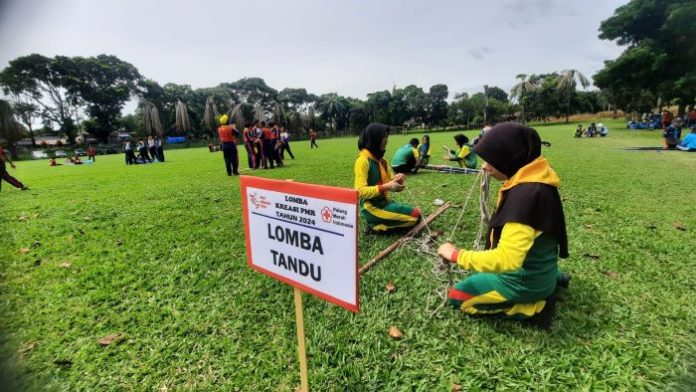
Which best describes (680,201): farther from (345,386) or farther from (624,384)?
(345,386)

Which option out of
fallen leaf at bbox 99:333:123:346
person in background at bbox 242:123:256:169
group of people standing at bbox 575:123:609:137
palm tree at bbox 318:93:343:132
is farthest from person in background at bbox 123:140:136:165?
palm tree at bbox 318:93:343:132

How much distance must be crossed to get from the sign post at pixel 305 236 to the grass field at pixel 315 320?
0.64 m

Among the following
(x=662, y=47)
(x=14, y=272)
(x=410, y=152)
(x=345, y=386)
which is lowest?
(x=345, y=386)

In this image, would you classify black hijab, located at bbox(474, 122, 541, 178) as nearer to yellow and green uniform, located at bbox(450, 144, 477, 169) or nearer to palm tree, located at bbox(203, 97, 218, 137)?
yellow and green uniform, located at bbox(450, 144, 477, 169)

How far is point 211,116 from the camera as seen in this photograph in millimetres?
44906

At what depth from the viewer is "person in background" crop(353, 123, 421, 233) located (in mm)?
3771

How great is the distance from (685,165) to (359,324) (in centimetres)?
1094

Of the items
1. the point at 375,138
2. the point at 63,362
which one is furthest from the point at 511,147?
the point at 63,362

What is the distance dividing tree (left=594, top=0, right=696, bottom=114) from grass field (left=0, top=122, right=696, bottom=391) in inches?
70.3

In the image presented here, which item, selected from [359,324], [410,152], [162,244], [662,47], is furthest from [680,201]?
[162,244]

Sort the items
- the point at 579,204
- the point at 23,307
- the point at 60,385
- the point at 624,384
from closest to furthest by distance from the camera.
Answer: the point at 624,384, the point at 60,385, the point at 23,307, the point at 579,204

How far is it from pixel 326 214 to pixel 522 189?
122 cm

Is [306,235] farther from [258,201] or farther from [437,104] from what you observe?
[437,104]

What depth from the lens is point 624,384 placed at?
5.92 feet
